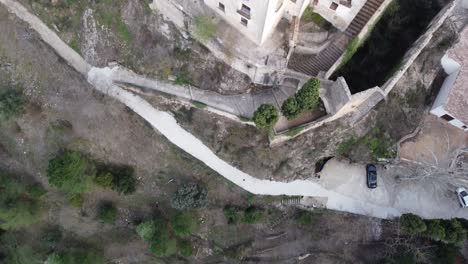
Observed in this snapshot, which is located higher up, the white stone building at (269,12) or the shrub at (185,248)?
the white stone building at (269,12)

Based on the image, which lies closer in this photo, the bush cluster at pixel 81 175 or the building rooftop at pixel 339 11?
the building rooftop at pixel 339 11

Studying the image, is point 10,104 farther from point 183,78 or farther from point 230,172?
point 230,172

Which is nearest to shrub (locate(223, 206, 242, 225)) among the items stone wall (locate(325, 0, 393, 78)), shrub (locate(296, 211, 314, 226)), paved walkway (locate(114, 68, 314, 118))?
shrub (locate(296, 211, 314, 226))

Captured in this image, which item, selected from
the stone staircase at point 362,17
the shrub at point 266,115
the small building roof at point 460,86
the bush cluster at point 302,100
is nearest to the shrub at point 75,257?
the shrub at point 266,115

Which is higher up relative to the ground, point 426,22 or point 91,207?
point 426,22

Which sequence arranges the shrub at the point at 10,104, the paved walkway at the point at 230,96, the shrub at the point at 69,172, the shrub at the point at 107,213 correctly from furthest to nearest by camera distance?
the shrub at the point at 107,213 → the shrub at the point at 10,104 → the shrub at the point at 69,172 → the paved walkway at the point at 230,96

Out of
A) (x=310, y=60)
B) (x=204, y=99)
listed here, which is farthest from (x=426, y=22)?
(x=204, y=99)

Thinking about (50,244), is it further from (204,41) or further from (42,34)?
(204,41)

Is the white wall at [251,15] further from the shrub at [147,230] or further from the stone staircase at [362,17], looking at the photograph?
the shrub at [147,230]
